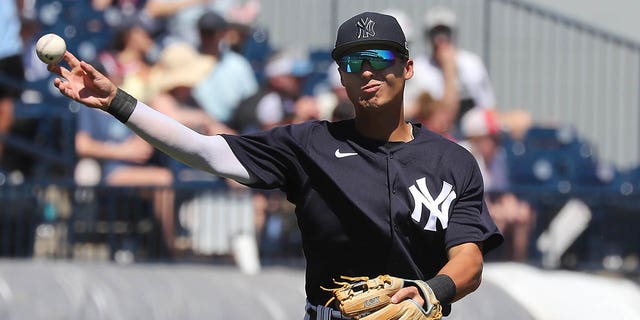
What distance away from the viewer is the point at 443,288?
4082mm

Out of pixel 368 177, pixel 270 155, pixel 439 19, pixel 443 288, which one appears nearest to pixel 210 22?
pixel 439 19

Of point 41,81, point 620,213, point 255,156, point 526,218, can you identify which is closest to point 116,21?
point 41,81

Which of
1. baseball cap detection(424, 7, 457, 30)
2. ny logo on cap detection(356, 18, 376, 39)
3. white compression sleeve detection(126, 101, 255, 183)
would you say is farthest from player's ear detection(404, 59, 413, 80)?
baseball cap detection(424, 7, 457, 30)

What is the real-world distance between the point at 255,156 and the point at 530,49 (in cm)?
801

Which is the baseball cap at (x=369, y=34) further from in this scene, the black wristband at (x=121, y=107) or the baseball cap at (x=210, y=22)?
the baseball cap at (x=210, y=22)

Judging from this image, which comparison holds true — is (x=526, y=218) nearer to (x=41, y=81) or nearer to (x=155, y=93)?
(x=155, y=93)

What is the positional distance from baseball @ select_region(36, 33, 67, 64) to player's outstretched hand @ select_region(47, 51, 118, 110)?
38 mm

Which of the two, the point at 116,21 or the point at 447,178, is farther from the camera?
the point at 116,21

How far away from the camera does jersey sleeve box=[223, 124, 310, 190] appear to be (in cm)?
441

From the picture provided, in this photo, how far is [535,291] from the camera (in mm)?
8484

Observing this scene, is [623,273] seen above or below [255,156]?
below

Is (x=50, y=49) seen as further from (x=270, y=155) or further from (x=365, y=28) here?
(x=365, y=28)

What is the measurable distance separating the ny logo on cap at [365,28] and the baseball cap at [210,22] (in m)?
6.37

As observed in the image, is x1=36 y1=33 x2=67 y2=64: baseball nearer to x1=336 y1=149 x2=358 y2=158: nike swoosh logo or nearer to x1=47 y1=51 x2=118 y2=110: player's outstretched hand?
x1=47 y1=51 x2=118 y2=110: player's outstretched hand
